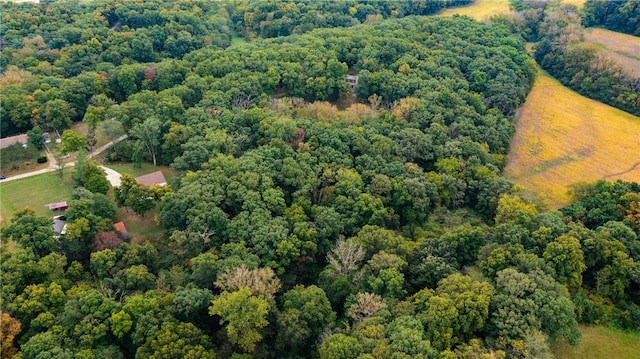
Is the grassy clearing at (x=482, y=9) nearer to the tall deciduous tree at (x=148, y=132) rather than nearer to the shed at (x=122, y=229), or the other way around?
the tall deciduous tree at (x=148, y=132)

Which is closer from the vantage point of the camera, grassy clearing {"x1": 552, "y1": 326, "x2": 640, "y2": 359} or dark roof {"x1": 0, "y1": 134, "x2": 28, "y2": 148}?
grassy clearing {"x1": 552, "y1": 326, "x2": 640, "y2": 359}

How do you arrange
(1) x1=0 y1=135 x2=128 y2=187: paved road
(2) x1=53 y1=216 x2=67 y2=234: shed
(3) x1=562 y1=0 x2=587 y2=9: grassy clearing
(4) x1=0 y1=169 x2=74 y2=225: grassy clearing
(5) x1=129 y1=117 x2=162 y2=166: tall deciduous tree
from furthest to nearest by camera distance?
(3) x1=562 y1=0 x2=587 y2=9: grassy clearing < (5) x1=129 y1=117 x2=162 y2=166: tall deciduous tree < (1) x1=0 y1=135 x2=128 y2=187: paved road < (4) x1=0 y1=169 x2=74 y2=225: grassy clearing < (2) x1=53 y1=216 x2=67 y2=234: shed

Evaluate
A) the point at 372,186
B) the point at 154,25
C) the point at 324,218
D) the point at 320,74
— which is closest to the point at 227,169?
the point at 324,218

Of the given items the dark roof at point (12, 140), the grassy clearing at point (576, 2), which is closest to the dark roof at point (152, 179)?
the dark roof at point (12, 140)

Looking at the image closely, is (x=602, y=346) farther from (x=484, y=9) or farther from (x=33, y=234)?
(x=484, y=9)

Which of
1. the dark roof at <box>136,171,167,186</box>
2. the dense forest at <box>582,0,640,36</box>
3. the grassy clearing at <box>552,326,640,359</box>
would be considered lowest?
the grassy clearing at <box>552,326,640,359</box>

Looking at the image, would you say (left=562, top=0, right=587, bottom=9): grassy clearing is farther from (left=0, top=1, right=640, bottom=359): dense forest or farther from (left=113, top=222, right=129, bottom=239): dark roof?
(left=113, top=222, right=129, bottom=239): dark roof

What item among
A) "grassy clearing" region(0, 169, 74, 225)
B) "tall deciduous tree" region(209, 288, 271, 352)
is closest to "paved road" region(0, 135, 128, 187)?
"grassy clearing" region(0, 169, 74, 225)

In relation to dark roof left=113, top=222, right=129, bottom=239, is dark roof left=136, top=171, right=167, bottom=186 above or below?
above

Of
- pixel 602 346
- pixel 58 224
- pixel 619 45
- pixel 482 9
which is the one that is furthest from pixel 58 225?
pixel 482 9
